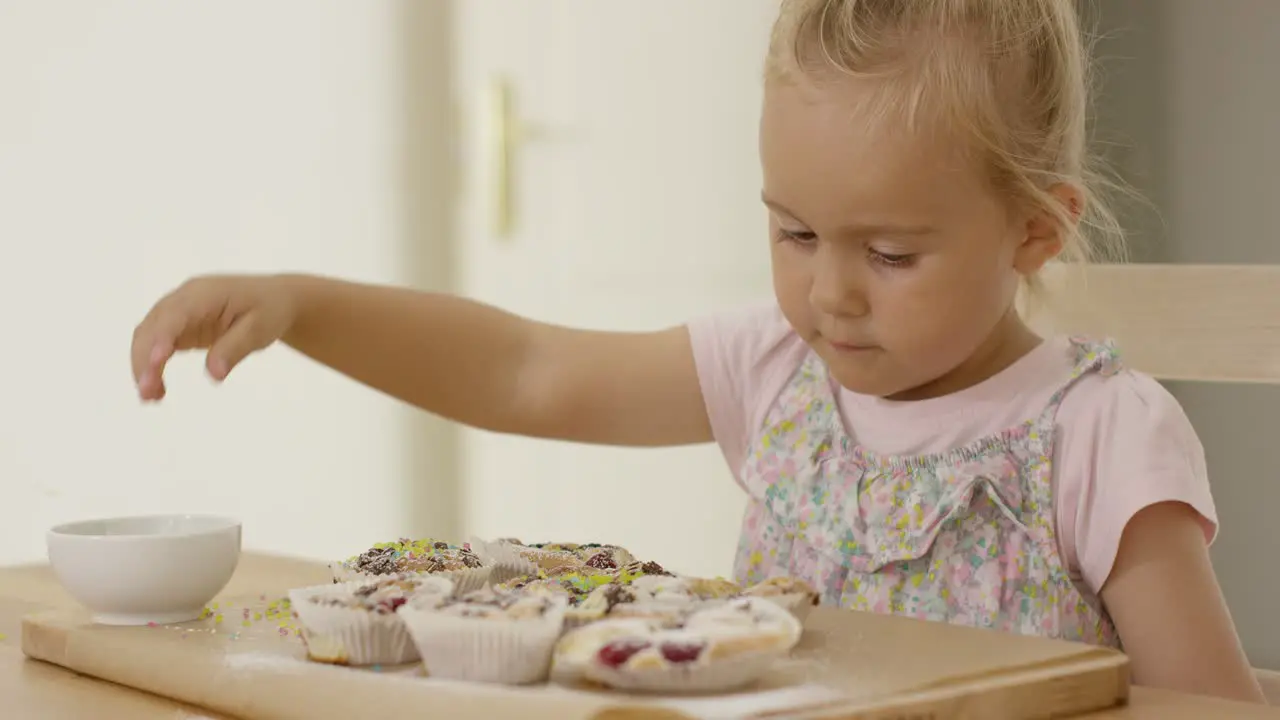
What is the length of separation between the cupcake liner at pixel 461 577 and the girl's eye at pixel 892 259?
37cm

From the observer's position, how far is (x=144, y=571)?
1.08 metres

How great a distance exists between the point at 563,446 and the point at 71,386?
1143mm

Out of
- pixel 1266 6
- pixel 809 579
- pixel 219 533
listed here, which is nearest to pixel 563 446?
pixel 1266 6

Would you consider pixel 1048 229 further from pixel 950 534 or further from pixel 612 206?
pixel 612 206

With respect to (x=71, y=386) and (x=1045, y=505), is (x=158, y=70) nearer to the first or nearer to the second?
(x=71, y=386)

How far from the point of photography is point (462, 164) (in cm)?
430

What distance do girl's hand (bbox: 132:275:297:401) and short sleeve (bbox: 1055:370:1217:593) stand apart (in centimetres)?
63

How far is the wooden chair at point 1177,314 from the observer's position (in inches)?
59.1

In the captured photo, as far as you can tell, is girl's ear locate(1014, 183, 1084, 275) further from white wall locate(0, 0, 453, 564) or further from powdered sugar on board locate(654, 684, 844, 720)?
white wall locate(0, 0, 453, 564)

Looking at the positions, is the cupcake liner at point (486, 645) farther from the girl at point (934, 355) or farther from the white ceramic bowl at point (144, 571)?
the girl at point (934, 355)

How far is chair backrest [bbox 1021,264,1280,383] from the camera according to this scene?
1.50 meters

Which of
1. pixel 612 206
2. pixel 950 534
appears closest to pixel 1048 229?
pixel 950 534

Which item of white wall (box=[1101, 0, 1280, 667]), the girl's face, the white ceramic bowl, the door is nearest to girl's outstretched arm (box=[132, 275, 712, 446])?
the white ceramic bowl

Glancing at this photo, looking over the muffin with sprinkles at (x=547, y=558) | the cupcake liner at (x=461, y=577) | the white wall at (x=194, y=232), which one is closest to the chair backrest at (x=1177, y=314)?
the muffin with sprinkles at (x=547, y=558)
